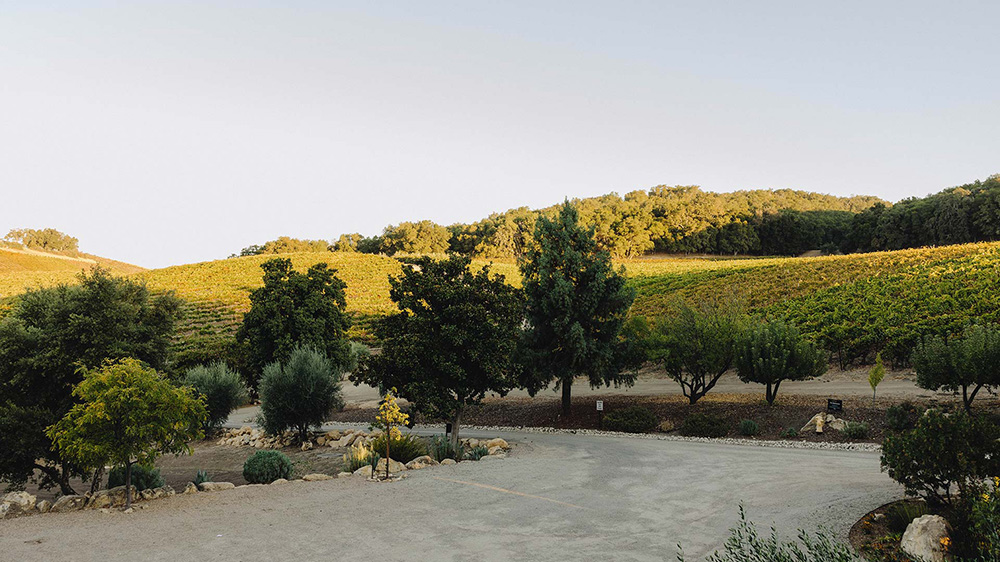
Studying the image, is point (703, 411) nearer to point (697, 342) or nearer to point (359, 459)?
point (697, 342)

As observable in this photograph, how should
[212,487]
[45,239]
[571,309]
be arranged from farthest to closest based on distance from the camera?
[45,239] → [571,309] → [212,487]

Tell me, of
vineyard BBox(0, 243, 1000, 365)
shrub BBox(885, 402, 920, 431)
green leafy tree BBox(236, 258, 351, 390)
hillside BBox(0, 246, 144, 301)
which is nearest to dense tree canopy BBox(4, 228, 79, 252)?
hillside BBox(0, 246, 144, 301)

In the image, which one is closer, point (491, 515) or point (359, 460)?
point (491, 515)

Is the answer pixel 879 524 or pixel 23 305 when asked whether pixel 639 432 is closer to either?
pixel 879 524

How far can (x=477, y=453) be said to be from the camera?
1689cm

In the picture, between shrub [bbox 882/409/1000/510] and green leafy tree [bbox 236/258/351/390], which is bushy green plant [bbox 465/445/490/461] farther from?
green leafy tree [bbox 236/258/351/390]

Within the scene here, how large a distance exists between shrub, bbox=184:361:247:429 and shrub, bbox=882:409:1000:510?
25.5 metres

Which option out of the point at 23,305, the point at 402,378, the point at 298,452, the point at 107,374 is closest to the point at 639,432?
the point at 402,378

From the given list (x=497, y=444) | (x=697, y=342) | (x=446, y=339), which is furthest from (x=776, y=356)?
(x=446, y=339)

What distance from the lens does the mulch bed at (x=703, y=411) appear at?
1825 centimetres

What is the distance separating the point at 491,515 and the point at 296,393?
13.5 meters

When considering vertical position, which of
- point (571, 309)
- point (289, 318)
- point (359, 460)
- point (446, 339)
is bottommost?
point (359, 460)

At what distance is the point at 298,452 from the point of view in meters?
20.5

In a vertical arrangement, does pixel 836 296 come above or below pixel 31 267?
below
